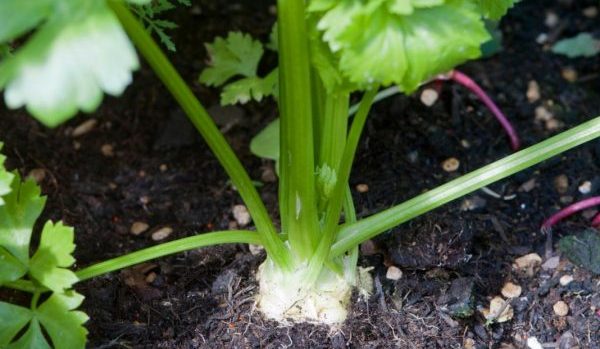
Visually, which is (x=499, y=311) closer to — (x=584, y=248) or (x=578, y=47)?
(x=584, y=248)

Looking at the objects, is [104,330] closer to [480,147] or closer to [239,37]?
[239,37]

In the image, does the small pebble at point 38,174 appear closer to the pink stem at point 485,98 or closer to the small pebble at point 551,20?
the pink stem at point 485,98

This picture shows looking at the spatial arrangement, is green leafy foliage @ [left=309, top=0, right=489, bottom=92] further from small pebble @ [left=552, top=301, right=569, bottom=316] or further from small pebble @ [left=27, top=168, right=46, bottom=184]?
small pebble @ [left=27, top=168, right=46, bottom=184]

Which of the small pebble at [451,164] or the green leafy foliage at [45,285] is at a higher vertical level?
the green leafy foliage at [45,285]

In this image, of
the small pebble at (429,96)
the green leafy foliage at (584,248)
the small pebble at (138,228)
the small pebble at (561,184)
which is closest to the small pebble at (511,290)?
the green leafy foliage at (584,248)

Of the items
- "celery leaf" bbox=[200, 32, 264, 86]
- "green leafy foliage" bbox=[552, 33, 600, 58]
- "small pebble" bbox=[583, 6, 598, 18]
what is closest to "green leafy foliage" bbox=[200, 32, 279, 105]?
"celery leaf" bbox=[200, 32, 264, 86]

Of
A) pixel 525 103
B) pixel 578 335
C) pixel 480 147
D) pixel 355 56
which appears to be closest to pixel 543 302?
pixel 578 335
